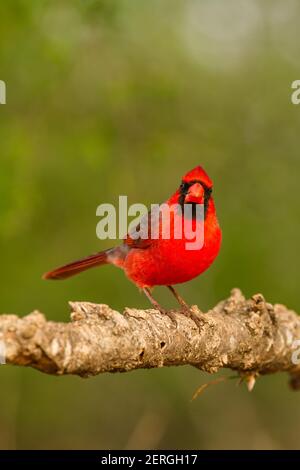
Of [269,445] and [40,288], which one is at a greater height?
[40,288]

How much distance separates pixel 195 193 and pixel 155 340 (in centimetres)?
132

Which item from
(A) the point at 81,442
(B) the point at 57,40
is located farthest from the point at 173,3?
(A) the point at 81,442

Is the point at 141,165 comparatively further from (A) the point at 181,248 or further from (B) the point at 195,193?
(A) the point at 181,248

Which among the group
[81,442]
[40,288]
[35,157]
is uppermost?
[35,157]

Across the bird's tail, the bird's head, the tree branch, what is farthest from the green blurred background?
the tree branch

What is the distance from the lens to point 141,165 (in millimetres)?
6766

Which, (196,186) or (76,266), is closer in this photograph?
(196,186)

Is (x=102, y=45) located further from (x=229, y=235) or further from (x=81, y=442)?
(x=81, y=442)

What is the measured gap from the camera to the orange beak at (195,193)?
4621 millimetres

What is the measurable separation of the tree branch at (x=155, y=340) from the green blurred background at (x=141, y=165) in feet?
5.65

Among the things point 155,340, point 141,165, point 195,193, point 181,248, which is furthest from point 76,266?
point 155,340

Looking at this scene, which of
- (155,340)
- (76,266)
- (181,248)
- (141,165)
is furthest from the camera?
(141,165)

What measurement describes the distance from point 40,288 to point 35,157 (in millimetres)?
1630

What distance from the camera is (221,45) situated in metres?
7.79
